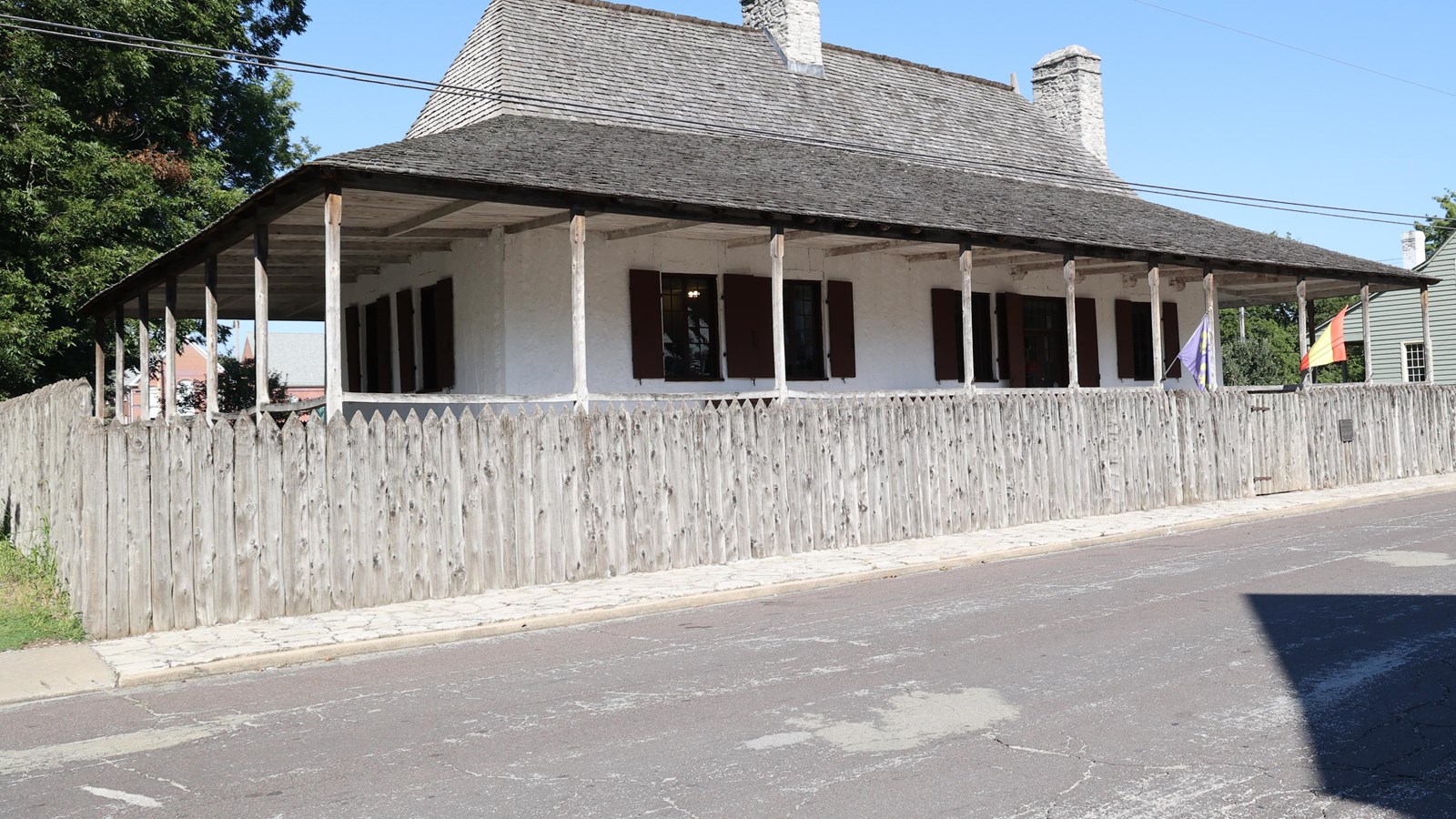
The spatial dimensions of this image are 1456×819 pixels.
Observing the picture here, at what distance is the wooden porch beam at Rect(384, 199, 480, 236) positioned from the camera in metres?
13.2

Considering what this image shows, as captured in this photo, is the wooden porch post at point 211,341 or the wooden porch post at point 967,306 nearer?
the wooden porch post at point 211,341

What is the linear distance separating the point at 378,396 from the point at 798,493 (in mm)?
4742

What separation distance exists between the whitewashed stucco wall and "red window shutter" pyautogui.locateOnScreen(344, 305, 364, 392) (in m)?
1.05

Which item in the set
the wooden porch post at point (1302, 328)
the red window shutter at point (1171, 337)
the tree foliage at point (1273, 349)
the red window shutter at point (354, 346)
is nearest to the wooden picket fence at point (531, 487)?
the wooden porch post at point (1302, 328)

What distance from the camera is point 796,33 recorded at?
24.0 metres

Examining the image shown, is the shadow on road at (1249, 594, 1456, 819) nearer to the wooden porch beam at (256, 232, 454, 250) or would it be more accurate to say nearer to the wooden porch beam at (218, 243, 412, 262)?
the wooden porch beam at (256, 232, 454, 250)

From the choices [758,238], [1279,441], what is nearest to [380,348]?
[758,238]

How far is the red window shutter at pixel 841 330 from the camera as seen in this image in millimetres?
19438

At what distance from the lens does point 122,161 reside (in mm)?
23391

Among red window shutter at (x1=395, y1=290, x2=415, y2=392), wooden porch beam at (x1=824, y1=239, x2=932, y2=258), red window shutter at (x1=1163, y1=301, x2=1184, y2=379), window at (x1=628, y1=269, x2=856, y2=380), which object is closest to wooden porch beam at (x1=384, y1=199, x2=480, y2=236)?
red window shutter at (x1=395, y1=290, x2=415, y2=392)

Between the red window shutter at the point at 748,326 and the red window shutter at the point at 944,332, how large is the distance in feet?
12.1

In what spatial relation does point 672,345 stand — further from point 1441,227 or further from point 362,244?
point 1441,227

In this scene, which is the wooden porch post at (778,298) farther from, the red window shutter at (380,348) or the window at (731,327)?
the red window shutter at (380,348)

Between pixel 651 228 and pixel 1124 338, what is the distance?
12212 mm
